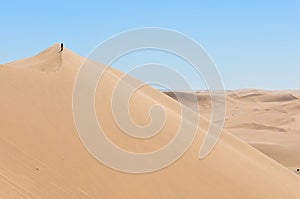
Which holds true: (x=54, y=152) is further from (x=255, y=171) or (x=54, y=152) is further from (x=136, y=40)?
(x=255, y=171)

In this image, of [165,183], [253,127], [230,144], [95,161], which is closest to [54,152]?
[95,161]

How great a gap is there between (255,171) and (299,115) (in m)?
27.9

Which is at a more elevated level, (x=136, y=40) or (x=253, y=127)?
(x=136, y=40)

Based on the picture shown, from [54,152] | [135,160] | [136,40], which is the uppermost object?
[136,40]

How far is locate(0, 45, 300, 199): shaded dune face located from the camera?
4.94 metres

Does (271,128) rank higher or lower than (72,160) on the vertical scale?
lower

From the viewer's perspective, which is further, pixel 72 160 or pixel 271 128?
pixel 271 128

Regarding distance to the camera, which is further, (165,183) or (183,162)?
(183,162)

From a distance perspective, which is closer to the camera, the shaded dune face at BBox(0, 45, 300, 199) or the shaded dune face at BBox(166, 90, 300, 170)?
the shaded dune face at BBox(0, 45, 300, 199)

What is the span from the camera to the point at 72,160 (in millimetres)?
5449

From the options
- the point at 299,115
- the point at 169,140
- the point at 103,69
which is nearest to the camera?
the point at 169,140

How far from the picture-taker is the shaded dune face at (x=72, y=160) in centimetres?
494

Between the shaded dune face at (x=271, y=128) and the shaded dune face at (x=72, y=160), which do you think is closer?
the shaded dune face at (x=72, y=160)

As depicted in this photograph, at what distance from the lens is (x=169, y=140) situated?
7.30 meters
